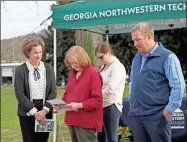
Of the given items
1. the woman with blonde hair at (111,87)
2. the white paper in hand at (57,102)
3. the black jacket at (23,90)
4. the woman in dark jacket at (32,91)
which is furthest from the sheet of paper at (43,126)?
the woman with blonde hair at (111,87)

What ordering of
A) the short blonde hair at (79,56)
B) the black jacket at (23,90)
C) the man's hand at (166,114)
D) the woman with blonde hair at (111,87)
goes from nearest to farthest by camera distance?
the man's hand at (166,114), the short blonde hair at (79,56), the black jacket at (23,90), the woman with blonde hair at (111,87)

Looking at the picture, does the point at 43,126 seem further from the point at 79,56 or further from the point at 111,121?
the point at 111,121

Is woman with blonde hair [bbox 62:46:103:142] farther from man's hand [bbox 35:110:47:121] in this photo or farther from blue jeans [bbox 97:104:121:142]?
blue jeans [bbox 97:104:121:142]

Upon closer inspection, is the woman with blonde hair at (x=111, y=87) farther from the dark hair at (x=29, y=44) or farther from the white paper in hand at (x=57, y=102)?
the white paper in hand at (x=57, y=102)

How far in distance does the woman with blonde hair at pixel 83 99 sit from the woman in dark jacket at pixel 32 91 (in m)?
0.41

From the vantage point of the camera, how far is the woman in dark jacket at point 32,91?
14.8 feet

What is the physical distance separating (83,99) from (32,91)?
689mm

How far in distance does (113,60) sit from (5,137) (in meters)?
4.18

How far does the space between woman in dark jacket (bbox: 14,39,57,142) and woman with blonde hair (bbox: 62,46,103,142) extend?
1.34ft

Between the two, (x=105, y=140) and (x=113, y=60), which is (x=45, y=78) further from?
(x=105, y=140)

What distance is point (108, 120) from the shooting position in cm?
537

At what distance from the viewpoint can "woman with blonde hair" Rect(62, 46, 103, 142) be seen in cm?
416

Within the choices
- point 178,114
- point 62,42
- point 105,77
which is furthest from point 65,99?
point 62,42

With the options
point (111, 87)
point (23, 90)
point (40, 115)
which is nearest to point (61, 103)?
point (40, 115)
